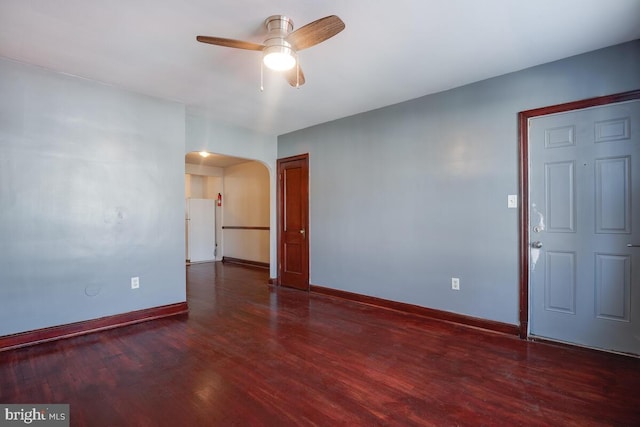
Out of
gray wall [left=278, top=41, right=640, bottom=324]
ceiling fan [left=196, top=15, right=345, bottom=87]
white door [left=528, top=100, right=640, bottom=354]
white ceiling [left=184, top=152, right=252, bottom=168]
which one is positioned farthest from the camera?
white ceiling [left=184, top=152, right=252, bottom=168]

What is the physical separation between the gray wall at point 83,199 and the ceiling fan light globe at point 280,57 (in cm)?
208

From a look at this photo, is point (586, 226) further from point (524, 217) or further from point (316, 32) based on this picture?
point (316, 32)

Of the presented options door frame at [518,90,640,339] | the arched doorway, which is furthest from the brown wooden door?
door frame at [518,90,640,339]

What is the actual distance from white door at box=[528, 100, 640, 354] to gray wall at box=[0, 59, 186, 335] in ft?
12.8

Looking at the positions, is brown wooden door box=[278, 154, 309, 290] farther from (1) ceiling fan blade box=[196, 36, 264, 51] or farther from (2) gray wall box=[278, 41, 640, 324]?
(1) ceiling fan blade box=[196, 36, 264, 51]

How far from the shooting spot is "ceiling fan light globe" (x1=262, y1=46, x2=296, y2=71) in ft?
7.20

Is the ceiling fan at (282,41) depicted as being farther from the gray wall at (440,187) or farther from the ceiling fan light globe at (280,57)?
the gray wall at (440,187)

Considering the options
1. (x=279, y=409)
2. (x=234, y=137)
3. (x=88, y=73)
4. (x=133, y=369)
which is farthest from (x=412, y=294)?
(x=88, y=73)

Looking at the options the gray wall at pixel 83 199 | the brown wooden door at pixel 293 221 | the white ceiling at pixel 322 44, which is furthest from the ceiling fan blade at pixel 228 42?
the brown wooden door at pixel 293 221

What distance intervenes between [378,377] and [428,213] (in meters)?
2.02

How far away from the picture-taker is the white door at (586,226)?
2.56 meters

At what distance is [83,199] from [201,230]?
495cm

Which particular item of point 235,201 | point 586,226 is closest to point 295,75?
point 586,226

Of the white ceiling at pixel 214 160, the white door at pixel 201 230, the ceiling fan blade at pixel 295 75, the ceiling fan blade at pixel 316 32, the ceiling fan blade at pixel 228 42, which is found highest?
the white ceiling at pixel 214 160
